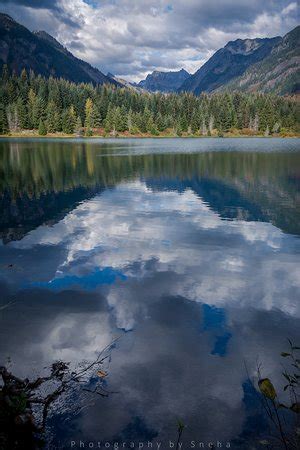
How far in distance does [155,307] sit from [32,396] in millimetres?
5108

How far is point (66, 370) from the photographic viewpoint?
8.57 m

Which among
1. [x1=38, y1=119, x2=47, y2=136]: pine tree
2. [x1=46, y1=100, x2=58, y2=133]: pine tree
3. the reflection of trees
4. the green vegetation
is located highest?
[x1=46, y1=100, x2=58, y2=133]: pine tree

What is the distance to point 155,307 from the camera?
11867mm

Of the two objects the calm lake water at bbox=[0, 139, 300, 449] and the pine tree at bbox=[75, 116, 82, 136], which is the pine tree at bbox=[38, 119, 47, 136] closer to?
the pine tree at bbox=[75, 116, 82, 136]

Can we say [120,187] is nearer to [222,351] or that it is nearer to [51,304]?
[51,304]

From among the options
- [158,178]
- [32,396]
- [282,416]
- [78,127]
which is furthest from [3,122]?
[282,416]

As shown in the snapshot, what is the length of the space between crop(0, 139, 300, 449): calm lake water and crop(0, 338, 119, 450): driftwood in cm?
22

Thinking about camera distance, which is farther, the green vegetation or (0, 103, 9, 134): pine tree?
(0, 103, 9, 134): pine tree

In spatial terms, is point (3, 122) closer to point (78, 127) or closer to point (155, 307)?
point (78, 127)

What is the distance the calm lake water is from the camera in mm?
7320

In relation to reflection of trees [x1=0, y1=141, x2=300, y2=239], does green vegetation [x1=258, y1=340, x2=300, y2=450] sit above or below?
below

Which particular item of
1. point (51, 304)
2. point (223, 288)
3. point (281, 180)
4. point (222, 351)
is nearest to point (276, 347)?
point (222, 351)

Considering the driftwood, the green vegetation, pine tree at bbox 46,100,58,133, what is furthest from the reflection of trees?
pine tree at bbox 46,100,58,133

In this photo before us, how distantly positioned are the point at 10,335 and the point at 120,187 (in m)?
27.3
